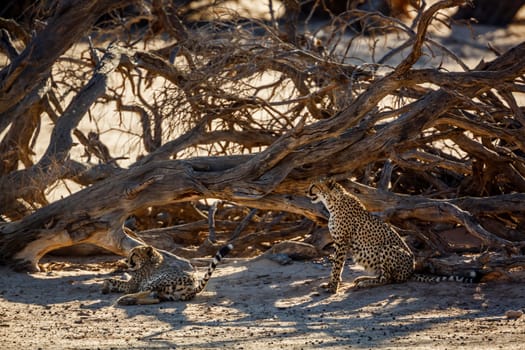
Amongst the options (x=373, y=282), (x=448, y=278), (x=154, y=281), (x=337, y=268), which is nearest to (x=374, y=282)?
(x=373, y=282)

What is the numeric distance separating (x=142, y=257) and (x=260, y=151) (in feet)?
5.80

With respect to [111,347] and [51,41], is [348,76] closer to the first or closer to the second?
[51,41]

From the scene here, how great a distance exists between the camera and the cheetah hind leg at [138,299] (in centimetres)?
672

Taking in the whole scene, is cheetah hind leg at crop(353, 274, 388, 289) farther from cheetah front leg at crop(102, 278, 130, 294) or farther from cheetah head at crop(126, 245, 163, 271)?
cheetah front leg at crop(102, 278, 130, 294)

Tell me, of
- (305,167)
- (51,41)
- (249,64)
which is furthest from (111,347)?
(249,64)

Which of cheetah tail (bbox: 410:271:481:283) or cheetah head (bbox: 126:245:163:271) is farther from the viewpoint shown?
cheetah head (bbox: 126:245:163:271)

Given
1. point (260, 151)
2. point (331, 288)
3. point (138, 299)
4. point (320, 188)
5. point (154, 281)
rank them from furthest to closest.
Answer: point (260, 151), point (320, 188), point (331, 288), point (154, 281), point (138, 299)

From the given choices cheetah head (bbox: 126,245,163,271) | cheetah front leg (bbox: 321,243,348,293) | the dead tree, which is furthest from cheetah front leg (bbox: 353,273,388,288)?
cheetah head (bbox: 126,245,163,271)

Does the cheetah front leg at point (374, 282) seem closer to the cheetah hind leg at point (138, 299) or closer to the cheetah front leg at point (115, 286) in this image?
the cheetah hind leg at point (138, 299)

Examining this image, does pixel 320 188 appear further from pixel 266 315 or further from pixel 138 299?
pixel 138 299

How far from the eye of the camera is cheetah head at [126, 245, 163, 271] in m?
7.29

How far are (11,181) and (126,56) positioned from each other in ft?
5.36

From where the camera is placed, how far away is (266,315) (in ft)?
20.8

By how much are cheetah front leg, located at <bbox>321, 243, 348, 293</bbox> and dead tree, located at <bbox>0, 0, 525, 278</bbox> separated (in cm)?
64
